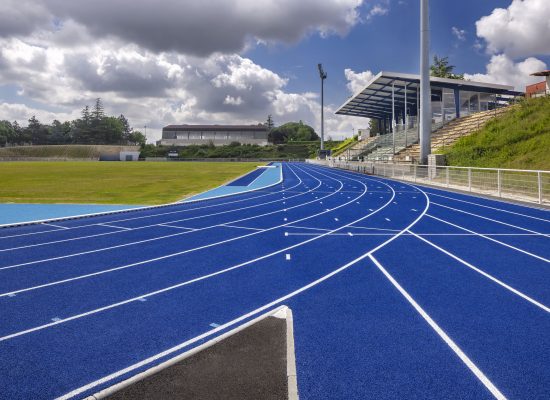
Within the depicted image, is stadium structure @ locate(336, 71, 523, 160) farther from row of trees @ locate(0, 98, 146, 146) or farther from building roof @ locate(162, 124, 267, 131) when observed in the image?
row of trees @ locate(0, 98, 146, 146)

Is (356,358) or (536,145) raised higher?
(536,145)

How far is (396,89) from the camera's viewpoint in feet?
163

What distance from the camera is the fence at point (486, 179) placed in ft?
48.4

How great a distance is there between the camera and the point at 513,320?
4.65 meters

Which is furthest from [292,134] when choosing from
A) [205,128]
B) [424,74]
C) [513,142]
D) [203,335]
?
[203,335]

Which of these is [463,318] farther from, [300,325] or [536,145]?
[536,145]

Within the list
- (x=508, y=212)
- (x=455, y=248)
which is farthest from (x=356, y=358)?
(x=508, y=212)

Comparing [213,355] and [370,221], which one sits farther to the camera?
[370,221]

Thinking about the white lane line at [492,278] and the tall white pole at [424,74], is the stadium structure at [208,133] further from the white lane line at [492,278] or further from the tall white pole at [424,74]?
the white lane line at [492,278]

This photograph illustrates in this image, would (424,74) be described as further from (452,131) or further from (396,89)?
(396,89)

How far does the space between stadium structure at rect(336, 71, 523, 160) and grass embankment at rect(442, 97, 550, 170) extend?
30.3 ft

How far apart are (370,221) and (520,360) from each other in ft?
27.2

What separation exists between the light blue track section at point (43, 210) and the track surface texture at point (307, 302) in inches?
80.7

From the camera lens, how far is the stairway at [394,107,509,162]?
3809 cm
